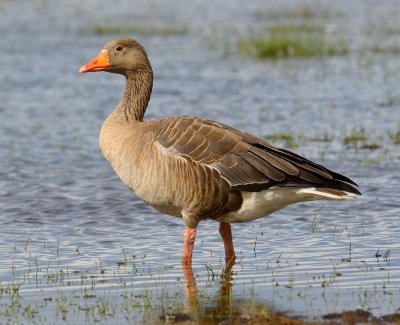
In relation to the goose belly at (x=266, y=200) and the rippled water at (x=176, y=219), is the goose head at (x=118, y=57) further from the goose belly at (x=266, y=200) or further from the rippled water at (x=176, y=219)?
the goose belly at (x=266, y=200)

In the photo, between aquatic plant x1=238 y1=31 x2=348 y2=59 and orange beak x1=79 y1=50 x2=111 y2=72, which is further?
aquatic plant x1=238 y1=31 x2=348 y2=59

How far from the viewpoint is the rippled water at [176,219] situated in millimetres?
8359

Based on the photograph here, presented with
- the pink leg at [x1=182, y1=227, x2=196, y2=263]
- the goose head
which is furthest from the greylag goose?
the goose head

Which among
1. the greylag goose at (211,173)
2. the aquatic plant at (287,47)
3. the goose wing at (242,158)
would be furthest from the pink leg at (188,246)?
the aquatic plant at (287,47)

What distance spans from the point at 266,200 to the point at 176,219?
2.54 metres

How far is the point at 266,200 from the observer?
356 inches

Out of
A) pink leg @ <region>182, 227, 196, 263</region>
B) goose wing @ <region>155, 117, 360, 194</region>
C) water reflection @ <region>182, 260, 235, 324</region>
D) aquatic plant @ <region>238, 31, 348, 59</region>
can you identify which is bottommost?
water reflection @ <region>182, 260, 235, 324</region>

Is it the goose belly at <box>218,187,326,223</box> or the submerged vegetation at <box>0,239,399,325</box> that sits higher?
the goose belly at <box>218,187,326,223</box>

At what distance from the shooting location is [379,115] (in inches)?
661

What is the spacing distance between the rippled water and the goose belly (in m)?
0.54

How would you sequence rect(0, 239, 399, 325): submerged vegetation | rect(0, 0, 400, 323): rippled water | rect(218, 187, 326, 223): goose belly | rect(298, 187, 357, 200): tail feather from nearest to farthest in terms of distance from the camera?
rect(0, 239, 399, 325): submerged vegetation
rect(0, 0, 400, 323): rippled water
rect(298, 187, 357, 200): tail feather
rect(218, 187, 326, 223): goose belly

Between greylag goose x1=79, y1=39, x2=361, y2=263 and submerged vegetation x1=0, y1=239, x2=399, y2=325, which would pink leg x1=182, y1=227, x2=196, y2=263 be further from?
submerged vegetation x1=0, y1=239, x2=399, y2=325

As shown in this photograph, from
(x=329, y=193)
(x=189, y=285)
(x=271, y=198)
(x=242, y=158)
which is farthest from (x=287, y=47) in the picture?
(x=189, y=285)

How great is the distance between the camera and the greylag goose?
8875mm
